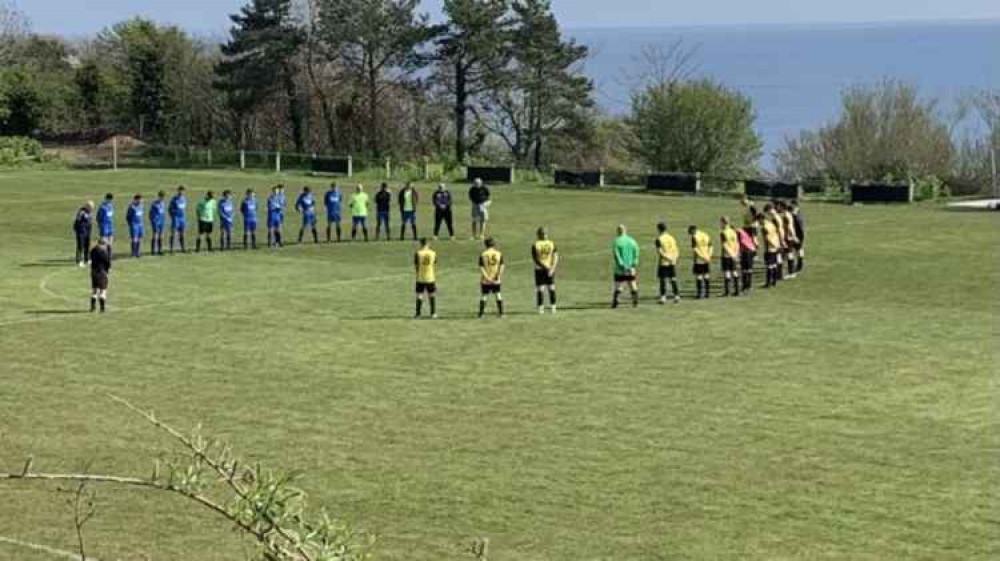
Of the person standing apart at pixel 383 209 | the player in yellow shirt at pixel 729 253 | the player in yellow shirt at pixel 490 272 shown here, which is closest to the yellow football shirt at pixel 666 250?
the player in yellow shirt at pixel 729 253

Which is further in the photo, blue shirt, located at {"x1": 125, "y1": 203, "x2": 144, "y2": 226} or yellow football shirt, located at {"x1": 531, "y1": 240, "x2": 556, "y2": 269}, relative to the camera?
blue shirt, located at {"x1": 125, "y1": 203, "x2": 144, "y2": 226}

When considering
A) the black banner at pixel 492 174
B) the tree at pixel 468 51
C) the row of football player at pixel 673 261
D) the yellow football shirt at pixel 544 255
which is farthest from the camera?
the tree at pixel 468 51

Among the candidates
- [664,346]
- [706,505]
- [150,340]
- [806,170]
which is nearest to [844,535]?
[706,505]

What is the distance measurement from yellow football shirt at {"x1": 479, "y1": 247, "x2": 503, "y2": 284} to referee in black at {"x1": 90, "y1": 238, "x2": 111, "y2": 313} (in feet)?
20.3

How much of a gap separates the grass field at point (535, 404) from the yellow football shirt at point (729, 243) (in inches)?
41.2

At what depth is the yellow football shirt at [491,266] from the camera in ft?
82.0

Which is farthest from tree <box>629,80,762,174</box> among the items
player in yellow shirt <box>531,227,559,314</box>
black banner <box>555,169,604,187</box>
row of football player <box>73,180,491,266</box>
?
player in yellow shirt <box>531,227,559,314</box>

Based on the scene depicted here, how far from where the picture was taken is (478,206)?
36625 millimetres

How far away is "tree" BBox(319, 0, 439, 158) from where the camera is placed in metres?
67.1

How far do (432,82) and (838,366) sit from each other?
49.3m

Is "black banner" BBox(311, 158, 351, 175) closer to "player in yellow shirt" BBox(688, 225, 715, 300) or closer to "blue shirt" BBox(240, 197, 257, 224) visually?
"blue shirt" BBox(240, 197, 257, 224)

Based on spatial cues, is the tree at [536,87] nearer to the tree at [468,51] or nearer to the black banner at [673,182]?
the tree at [468,51]

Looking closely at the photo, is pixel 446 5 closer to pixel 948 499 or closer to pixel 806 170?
pixel 806 170

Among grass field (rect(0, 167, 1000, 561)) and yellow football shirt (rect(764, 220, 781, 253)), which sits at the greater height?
yellow football shirt (rect(764, 220, 781, 253))
